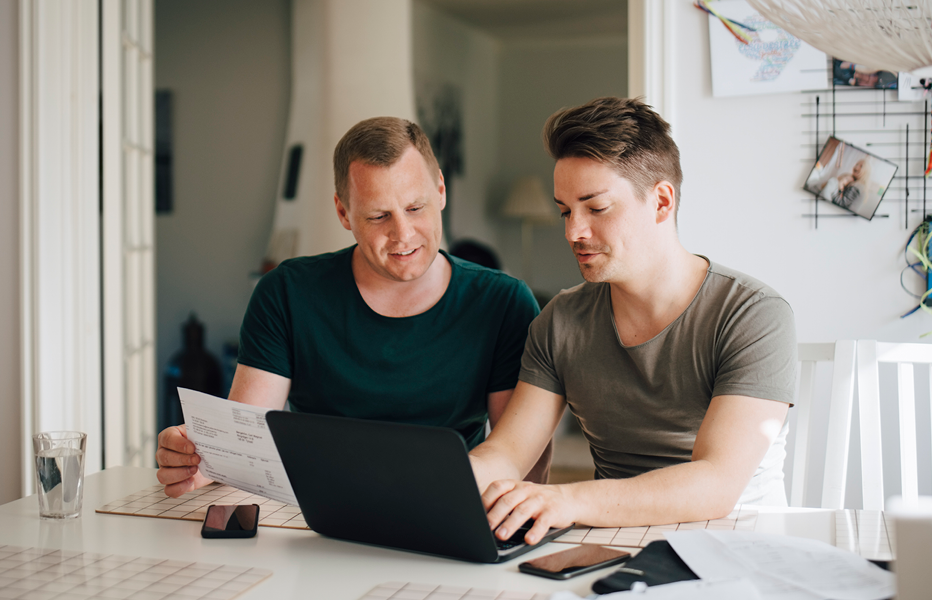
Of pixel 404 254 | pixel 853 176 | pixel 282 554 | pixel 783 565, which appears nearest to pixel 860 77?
pixel 853 176

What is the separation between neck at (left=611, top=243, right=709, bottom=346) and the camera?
132 centimetres

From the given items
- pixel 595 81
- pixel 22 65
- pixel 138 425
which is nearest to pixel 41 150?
pixel 22 65

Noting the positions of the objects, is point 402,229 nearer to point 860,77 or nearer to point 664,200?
point 664,200

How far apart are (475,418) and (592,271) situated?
44cm

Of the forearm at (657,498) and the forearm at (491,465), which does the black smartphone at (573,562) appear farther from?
the forearm at (491,465)

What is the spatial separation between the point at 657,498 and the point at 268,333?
88 cm

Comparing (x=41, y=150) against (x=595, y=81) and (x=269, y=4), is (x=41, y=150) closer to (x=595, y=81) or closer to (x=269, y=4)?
(x=269, y=4)

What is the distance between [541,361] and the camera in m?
1.40

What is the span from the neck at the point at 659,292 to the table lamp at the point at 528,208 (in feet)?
5.99

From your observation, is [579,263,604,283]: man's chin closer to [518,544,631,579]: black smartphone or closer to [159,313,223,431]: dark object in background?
[518,544,631,579]: black smartphone

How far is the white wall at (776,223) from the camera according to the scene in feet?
6.21

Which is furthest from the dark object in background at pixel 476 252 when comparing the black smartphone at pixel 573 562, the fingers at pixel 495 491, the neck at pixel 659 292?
the black smartphone at pixel 573 562

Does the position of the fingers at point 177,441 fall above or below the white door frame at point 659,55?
below

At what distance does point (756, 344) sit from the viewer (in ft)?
3.90
